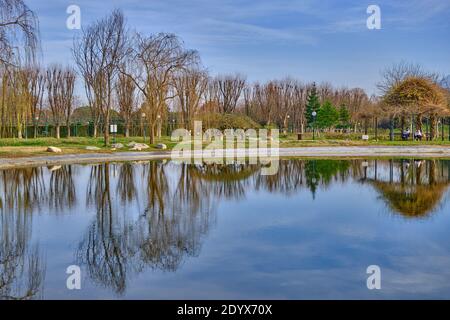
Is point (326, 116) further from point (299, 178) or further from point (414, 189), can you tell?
point (414, 189)

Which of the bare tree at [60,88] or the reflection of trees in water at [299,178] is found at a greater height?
the bare tree at [60,88]

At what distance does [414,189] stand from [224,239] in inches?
276

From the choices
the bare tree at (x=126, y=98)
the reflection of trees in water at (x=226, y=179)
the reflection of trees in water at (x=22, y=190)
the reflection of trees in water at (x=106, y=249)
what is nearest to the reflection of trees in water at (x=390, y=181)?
the reflection of trees in water at (x=226, y=179)

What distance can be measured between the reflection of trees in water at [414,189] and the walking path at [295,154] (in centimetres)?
890

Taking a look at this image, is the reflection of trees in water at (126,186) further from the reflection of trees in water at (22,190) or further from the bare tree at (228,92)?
the bare tree at (228,92)

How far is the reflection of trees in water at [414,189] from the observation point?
9.75 m

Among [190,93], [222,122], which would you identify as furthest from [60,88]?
[222,122]

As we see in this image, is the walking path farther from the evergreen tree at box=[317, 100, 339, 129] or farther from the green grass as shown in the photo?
the evergreen tree at box=[317, 100, 339, 129]

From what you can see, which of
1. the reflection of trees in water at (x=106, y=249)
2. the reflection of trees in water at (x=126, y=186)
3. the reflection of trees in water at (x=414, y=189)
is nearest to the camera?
the reflection of trees in water at (x=106, y=249)

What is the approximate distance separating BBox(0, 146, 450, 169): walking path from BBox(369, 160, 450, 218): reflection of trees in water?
8896 mm

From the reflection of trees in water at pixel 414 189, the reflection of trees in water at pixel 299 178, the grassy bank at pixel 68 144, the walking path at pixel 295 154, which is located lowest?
the reflection of trees in water at pixel 414 189

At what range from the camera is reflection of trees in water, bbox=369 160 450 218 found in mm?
9752

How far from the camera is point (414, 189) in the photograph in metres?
12.5
